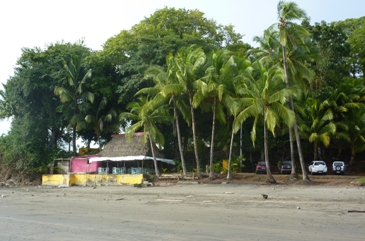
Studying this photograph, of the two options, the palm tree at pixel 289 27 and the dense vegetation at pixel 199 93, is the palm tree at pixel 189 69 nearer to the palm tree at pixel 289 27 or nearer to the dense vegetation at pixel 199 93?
the dense vegetation at pixel 199 93

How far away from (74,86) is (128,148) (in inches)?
341

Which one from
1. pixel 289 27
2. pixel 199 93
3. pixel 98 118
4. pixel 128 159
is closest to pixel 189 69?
pixel 199 93

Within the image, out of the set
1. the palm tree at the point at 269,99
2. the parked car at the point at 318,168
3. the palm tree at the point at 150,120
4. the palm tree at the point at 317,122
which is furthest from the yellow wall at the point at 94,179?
the palm tree at the point at 317,122

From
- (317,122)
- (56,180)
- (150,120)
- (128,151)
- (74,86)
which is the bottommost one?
(56,180)

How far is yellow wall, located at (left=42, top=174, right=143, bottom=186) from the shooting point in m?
32.8

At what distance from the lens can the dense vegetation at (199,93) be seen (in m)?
30.8

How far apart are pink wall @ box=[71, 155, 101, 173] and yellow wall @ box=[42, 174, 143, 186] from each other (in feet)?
9.89

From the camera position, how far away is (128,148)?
38781 millimetres

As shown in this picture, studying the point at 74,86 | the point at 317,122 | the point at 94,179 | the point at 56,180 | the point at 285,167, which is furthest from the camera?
the point at 74,86

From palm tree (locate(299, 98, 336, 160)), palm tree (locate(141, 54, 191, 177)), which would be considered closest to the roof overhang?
palm tree (locate(141, 54, 191, 177))

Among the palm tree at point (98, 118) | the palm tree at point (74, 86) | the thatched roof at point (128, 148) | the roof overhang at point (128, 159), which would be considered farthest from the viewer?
the palm tree at point (98, 118)

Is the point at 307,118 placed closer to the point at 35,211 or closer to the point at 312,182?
the point at 312,182

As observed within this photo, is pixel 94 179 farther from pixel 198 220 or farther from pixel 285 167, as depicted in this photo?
pixel 198 220

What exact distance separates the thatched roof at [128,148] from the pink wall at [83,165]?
1.24 m
